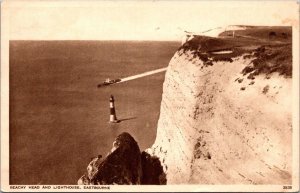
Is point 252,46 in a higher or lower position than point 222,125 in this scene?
higher

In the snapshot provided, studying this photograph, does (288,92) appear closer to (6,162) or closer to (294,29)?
(294,29)

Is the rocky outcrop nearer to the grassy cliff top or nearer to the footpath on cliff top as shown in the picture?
the footpath on cliff top

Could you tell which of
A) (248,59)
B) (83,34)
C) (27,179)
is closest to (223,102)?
(248,59)

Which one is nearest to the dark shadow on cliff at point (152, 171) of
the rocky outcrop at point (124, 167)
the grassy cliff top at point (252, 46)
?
the rocky outcrop at point (124, 167)

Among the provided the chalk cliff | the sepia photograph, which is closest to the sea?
the sepia photograph

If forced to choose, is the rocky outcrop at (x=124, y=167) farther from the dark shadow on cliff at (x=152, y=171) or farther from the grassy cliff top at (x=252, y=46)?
the grassy cliff top at (x=252, y=46)

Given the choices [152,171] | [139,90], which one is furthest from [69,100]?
[152,171]

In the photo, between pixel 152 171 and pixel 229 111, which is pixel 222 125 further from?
pixel 152 171
